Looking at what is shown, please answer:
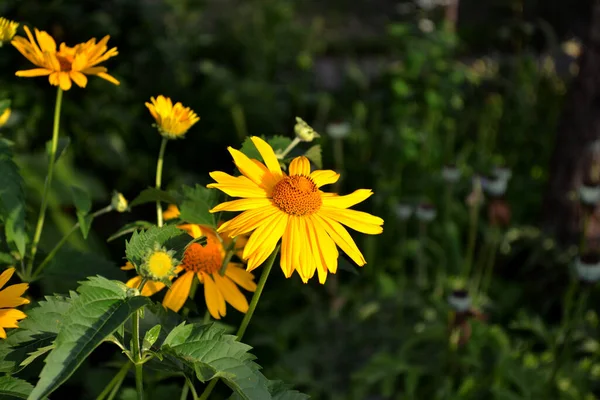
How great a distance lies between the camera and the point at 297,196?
29.6 inches

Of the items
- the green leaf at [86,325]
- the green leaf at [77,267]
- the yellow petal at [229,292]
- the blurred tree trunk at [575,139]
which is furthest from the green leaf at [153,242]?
the blurred tree trunk at [575,139]

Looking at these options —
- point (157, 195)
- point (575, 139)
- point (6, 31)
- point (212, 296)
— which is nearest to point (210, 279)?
point (212, 296)

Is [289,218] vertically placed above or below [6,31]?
below

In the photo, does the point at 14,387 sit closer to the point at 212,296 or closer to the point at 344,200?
the point at 212,296

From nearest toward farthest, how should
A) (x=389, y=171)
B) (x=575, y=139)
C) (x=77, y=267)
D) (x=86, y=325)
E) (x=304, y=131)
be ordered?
(x=86, y=325), (x=304, y=131), (x=77, y=267), (x=575, y=139), (x=389, y=171)

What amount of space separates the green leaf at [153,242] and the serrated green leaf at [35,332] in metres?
0.10

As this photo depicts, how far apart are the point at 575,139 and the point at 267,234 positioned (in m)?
1.68

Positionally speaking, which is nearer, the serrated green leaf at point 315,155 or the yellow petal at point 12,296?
the yellow petal at point 12,296

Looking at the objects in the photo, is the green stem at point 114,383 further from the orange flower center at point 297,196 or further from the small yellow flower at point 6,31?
the small yellow flower at point 6,31

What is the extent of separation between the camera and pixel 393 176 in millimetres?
2428

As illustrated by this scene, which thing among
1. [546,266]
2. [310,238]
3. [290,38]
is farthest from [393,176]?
[310,238]

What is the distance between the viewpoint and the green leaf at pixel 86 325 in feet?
1.96

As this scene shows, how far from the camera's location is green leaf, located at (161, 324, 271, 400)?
673mm

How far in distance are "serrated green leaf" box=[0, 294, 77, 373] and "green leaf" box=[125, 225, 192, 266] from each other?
0.10 meters
